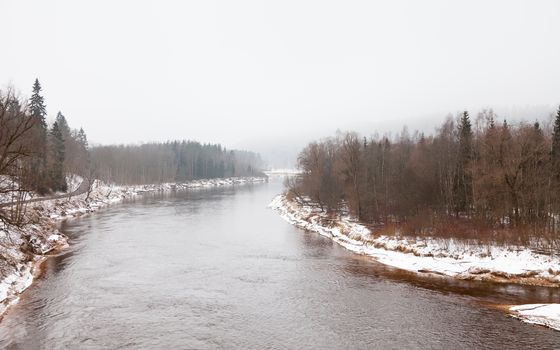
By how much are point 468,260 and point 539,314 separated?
11405mm

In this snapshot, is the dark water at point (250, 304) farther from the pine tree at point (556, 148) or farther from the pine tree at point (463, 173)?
the pine tree at point (556, 148)

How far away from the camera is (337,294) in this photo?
26.2 m

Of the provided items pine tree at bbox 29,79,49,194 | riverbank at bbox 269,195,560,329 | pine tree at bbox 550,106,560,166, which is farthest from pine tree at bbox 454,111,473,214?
pine tree at bbox 29,79,49,194

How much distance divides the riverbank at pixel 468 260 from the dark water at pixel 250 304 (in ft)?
4.80

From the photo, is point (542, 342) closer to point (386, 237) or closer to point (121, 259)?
point (386, 237)

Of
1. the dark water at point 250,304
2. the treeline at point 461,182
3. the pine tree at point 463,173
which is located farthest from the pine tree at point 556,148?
the dark water at point 250,304

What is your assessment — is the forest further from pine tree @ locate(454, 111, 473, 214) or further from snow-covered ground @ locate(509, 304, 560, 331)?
pine tree @ locate(454, 111, 473, 214)

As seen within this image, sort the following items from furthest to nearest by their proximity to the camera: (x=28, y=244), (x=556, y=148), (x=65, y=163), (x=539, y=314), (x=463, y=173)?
(x=65, y=163), (x=463, y=173), (x=556, y=148), (x=28, y=244), (x=539, y=314)

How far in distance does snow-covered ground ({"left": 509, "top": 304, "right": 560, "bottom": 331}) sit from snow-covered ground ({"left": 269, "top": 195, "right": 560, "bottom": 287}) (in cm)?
660

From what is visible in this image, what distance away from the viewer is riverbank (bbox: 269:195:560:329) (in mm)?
23272

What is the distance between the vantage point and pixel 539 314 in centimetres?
2161

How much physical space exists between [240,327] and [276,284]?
8.30 meters

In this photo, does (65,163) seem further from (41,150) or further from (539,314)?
(539,314)

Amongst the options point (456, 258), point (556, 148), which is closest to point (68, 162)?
point (456, 258)
